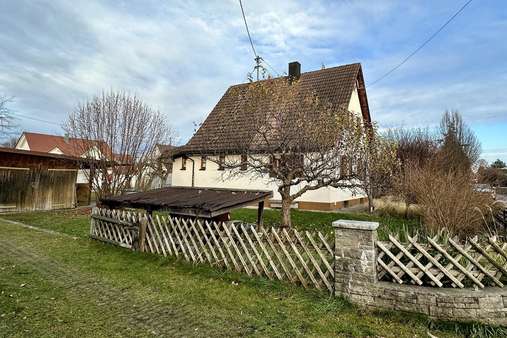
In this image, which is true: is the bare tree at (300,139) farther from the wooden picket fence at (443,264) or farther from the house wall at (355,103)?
the house wall at (355,103)

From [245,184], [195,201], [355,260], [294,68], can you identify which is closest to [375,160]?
[355,260]

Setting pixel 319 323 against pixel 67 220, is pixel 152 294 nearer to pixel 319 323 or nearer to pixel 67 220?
pixel 319 323

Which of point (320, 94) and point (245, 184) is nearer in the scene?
point (320, 94)

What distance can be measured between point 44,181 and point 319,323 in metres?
18.0

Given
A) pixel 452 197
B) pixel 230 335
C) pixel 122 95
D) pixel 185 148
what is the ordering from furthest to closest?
pixel 185 148 < pixel 122 95 < pixel 452 197 < pixel 230 335

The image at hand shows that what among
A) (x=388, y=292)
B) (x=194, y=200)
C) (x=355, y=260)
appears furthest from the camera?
(x=194, y=200)

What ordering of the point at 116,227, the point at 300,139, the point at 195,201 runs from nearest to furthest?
the point at 195,201
the point at 300,139
the point at 116,227

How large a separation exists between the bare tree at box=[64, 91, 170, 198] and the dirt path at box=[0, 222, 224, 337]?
31.2 feet

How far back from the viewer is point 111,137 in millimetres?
15180

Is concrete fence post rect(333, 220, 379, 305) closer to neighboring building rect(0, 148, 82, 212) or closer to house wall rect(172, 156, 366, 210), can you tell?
house wall rect(172, 156, 366, 210)

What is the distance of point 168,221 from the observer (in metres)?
6.76

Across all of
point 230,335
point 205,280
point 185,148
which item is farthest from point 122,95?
point 230,335

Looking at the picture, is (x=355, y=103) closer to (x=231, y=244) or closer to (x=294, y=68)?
(x=294, y=68)

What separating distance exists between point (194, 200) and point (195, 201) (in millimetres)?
173
